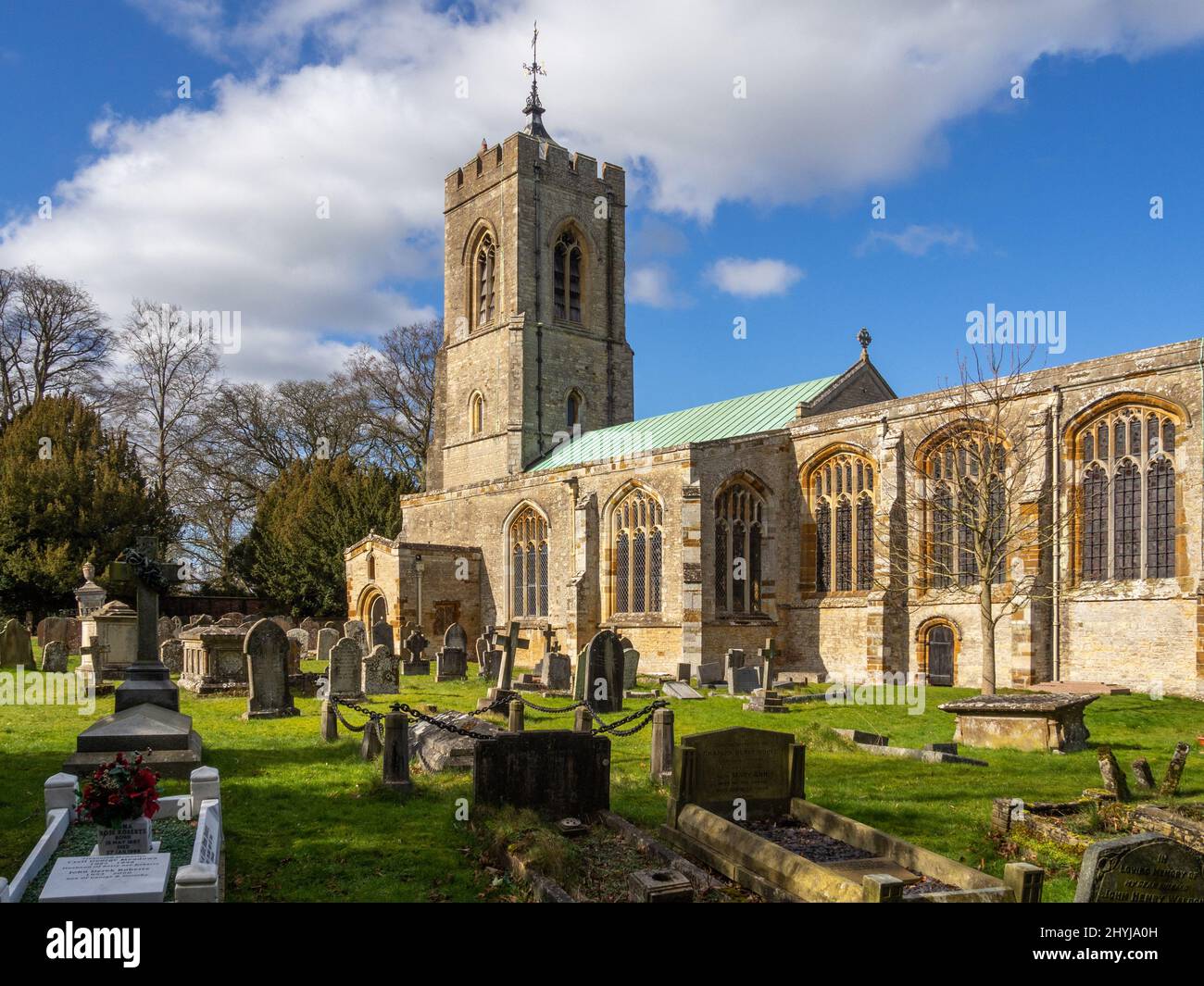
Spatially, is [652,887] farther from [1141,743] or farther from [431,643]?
[431,643]

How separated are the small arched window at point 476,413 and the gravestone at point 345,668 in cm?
1933

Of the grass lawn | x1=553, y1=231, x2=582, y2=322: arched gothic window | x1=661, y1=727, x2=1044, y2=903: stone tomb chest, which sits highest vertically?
x1=553, y1=231, x2=582, y2=322: arched gothic window

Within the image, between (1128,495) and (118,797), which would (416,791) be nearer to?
(118,797)

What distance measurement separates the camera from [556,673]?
18.8 m

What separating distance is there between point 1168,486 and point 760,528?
9.38m

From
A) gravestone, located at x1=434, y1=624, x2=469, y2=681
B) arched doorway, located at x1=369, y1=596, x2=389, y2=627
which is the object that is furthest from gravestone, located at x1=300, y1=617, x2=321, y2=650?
gravestone, located at x1=434, y1=624, x2=469, y2=681

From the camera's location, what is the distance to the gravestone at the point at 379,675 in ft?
55.4

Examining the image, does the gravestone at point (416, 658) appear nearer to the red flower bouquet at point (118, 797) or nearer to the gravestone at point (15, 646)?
the gravestone at point (15, 646)

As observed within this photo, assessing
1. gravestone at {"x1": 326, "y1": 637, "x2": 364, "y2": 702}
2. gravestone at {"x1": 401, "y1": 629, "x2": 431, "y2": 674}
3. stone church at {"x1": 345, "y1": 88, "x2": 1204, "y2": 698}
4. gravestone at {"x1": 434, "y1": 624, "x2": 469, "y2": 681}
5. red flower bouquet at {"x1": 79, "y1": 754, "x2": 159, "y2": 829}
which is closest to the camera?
red flower bouquet at {"x1": 79, "y1": 754, "x2": 159, "y2": 829}

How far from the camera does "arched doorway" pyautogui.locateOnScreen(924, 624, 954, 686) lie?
20719mm

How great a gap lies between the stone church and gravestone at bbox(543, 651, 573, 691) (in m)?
4.49

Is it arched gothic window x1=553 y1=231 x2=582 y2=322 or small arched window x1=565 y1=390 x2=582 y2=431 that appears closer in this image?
small arched window x1=565 y1=390 x2=582 y2=431

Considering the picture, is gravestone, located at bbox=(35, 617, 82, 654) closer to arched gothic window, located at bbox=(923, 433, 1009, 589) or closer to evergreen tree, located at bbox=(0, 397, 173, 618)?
evergreen tree, located at bbox=(0, 397, 173, 618)

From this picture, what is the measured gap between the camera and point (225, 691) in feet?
56.6
